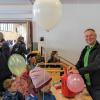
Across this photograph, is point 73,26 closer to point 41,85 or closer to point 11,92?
point 11,92

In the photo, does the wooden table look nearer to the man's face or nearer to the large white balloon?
the man's face

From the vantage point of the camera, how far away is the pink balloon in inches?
109

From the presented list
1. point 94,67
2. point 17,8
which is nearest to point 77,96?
point 94,67

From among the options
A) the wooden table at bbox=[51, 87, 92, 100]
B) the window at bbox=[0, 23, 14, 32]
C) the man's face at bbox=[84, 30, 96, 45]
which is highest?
the window at bbox=[0, 23, 14, 32]

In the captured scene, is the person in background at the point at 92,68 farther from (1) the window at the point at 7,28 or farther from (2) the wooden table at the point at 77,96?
(1) the window at the point at 7,28

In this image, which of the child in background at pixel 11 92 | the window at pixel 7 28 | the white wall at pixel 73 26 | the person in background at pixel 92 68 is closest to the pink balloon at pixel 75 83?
the person in background at pixel 92 68

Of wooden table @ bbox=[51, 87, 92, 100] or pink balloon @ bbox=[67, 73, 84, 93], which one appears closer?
pink balloon @ bbox=[67, 73, 84, 93]

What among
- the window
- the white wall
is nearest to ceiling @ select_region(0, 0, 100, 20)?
the white wall

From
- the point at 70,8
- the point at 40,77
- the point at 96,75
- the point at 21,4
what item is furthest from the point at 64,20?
the point at 40,77

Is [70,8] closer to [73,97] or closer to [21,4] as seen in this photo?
[21,4]

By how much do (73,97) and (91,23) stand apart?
11.4 feet

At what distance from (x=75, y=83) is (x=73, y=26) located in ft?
11.6

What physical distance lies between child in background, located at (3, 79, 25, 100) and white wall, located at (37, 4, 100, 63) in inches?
109

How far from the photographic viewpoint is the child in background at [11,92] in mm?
2439
